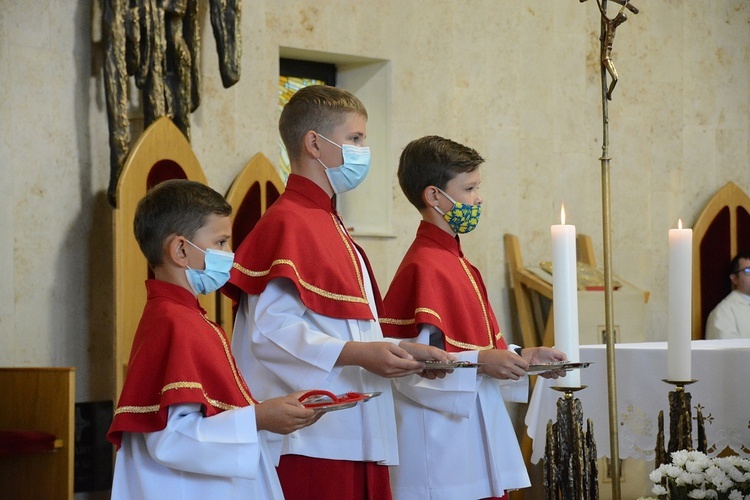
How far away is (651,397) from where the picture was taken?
4258 millimetres

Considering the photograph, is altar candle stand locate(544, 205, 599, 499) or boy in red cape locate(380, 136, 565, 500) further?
boy in red cape locate(380, 136, 565, 500)

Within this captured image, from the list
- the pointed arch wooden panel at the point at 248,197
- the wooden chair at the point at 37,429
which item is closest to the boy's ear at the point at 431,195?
the wooden chair at the point at 37,429

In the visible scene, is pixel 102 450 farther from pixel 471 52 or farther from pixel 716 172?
pixel 716 172

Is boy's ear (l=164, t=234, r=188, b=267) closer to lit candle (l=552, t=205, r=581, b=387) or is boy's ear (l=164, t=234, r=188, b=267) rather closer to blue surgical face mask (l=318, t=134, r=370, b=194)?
blue surgical face mask (l=318, t=134, r=370, b=194)

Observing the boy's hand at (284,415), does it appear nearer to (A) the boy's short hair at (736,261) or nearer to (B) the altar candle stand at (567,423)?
(B) the altar candle stand at (567,423)

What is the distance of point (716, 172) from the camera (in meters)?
9.02

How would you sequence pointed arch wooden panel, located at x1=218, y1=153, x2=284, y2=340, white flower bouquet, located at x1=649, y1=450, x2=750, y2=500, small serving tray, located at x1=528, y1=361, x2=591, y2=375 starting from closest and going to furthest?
1. white flower bouquet, located at x1=649, y1=450, x2=750, y2=500
2. small serving tray, located at x1=528, y1=361, x2=591, y2=375
3. pointed arch wooden panel, located at x1=218, y1=153, x2=284, y2=340

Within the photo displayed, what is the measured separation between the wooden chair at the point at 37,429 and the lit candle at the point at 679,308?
256 centimetres

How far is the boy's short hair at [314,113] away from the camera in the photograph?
3078mm

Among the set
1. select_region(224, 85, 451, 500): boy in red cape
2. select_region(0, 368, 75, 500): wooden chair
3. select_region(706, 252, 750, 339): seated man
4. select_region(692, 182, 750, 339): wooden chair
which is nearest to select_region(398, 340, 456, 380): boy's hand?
select_region(224, 85, 451, 500): boy in red cape

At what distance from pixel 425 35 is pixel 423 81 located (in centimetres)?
31

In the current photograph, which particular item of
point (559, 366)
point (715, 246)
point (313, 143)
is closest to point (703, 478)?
point (559, 366)

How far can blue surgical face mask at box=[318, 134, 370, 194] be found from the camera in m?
3.06

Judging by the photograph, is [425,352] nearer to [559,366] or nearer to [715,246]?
[559,366]
